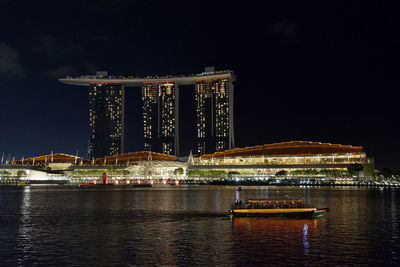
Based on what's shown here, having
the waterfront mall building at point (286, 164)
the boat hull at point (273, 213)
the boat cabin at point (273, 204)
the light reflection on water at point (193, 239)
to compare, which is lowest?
the light reflection on water at point (193, 239)

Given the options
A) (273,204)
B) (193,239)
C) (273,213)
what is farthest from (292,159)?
(193,239)

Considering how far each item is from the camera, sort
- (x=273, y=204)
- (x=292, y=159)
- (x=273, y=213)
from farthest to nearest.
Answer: (x=292, y=159) < (x=273, y=204) < (x=273, y=213)

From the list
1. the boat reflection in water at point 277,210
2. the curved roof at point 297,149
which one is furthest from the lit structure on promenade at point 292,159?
the boat reflection in water at point 277,210

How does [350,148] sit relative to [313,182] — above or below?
above

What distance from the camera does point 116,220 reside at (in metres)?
47.8

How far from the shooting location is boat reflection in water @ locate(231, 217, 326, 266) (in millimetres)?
28453

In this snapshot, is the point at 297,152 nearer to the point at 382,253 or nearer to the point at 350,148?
the point at 350,148

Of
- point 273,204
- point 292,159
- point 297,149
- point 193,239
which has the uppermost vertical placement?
point 297,149

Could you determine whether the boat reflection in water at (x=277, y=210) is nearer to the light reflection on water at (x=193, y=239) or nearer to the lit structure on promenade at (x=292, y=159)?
the light reflection on water at (x=193, y=239)

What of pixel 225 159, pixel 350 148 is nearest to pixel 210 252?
pixel 350 148

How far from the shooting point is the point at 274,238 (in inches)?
1396

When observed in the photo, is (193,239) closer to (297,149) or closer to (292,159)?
(292,159)

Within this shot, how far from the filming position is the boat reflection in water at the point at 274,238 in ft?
93.4

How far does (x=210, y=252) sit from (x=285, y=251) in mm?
4841
